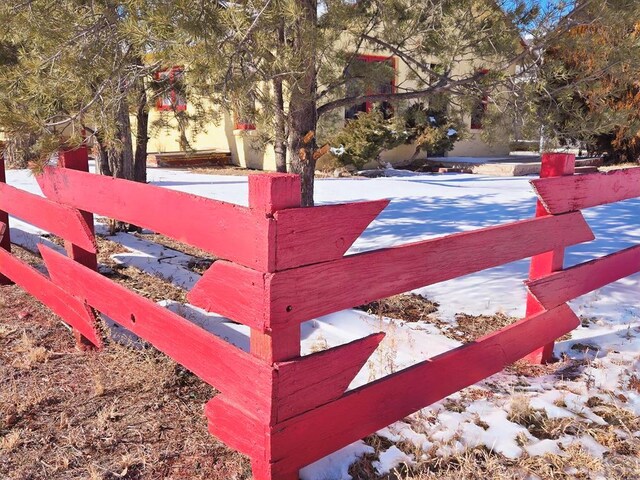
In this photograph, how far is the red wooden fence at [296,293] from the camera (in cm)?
190

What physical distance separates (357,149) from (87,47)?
31.0 ft

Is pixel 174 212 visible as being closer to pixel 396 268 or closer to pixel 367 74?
pixel 396 268

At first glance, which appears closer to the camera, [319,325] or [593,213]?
[319,325]

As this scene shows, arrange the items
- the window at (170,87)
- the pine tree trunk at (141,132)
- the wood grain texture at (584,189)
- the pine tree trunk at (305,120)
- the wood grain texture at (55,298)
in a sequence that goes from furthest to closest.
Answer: the pine tree trunk at (141,132), the window at (170,87), the pine tree trunk at (305,120), the wood grain texture at (55,298), the wood grain texture at (584,189)

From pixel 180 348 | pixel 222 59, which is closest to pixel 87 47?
pixel 222 59

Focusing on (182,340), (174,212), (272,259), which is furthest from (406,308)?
(272,259)

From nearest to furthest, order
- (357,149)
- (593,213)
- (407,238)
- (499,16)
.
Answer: (499,16) → (407,238) → (593,213) → (357,149)

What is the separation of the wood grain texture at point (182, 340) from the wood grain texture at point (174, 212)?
0.36 meters

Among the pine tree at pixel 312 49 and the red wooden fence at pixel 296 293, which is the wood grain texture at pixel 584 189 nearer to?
the red wooden fence at pixel 296 293

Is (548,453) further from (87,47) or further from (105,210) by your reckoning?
(87,47)

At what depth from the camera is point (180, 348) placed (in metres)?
2.46

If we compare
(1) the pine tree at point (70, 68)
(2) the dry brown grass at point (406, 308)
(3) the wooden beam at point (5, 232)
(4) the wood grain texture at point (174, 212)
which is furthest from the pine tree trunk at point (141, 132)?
(2) the dry brown grass at point (406, 308)

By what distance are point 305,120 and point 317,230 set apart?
2783 millimetres

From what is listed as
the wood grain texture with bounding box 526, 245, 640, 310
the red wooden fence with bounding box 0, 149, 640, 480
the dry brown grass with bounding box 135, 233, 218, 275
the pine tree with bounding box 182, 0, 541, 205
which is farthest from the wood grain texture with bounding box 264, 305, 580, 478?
the dry brown grass with bounding box 135, 233, 218, 275
